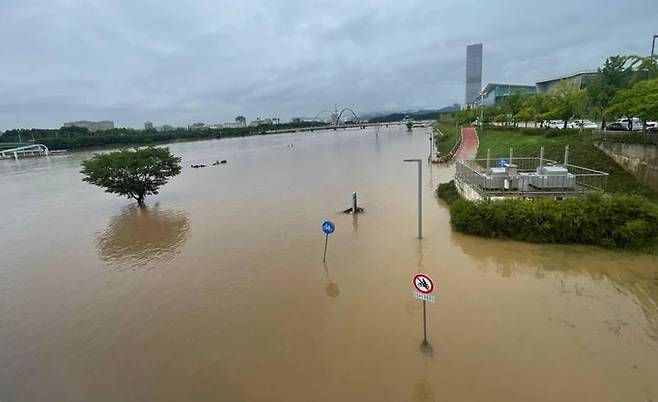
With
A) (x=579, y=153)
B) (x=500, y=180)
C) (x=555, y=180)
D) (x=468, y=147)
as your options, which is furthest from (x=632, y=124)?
(x=500, y=180)

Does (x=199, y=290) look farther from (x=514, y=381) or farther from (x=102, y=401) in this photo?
(x=514, y=381)

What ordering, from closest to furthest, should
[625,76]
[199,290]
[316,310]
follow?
[316,310]
[199,290]
[625,76]

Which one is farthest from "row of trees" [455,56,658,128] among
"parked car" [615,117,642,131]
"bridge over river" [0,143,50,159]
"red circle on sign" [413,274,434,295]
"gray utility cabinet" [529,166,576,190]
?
"bridge over river" [0,143,50,159]

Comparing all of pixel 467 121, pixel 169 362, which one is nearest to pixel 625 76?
pixel 169 362

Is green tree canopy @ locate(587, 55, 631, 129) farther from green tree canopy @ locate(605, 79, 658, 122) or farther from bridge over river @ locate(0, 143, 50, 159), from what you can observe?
bridge over river @ locate(0, 143, 50, 159)

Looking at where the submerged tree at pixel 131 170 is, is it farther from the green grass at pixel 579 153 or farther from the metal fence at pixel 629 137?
the metal fence at pixel 629 137

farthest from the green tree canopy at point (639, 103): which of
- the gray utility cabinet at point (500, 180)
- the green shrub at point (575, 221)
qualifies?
the gray utility cabinet at point (500, 180)
